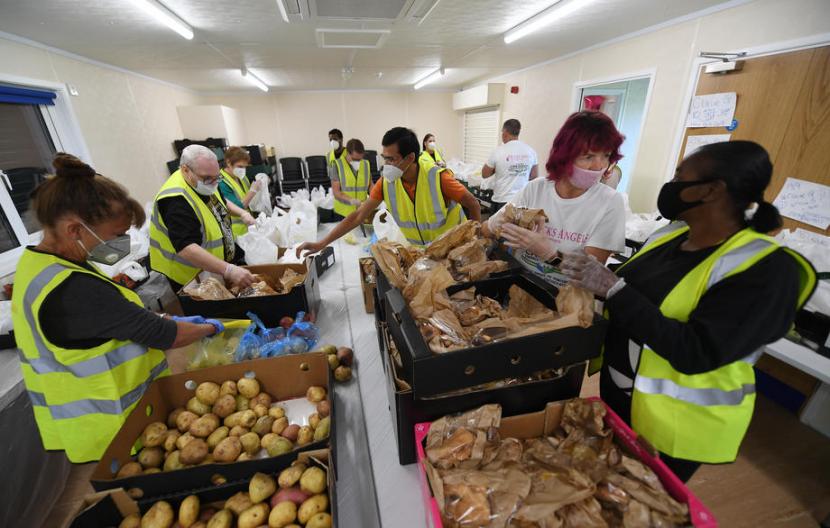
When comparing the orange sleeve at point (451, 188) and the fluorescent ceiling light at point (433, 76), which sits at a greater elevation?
the fluorescent ceiling light at point (433, 76)

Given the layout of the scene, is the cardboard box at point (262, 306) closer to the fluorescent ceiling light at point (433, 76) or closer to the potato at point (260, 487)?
the potato at point (260, 487)

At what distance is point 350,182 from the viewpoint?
434 cm

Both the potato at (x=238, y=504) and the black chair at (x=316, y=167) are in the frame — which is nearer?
the potato at (x=238, y=504)

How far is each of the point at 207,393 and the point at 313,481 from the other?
21.1 inches

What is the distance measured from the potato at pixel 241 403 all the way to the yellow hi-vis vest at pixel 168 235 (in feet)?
3.52

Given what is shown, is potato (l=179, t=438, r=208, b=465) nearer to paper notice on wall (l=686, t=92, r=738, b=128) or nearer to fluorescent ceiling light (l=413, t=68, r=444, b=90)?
paper notice on wall (l=686, t=92, r=738, b=128)

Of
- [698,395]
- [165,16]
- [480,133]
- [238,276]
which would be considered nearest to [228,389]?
[238,276]

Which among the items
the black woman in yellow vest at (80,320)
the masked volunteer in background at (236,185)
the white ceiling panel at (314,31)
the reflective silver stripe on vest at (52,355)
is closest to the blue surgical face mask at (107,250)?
the black woman in yellow vest at (80,320)

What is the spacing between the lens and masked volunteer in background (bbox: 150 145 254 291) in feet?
5.88

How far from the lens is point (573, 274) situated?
917mm

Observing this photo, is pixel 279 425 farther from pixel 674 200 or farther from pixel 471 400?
pixel 674 200

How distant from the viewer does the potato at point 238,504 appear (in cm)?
87

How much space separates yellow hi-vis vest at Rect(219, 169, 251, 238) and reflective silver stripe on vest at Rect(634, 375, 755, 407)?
2772 mm

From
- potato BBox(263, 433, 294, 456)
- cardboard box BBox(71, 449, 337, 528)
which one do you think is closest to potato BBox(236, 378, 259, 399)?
potato BBox(263, 433, 294, 456)
